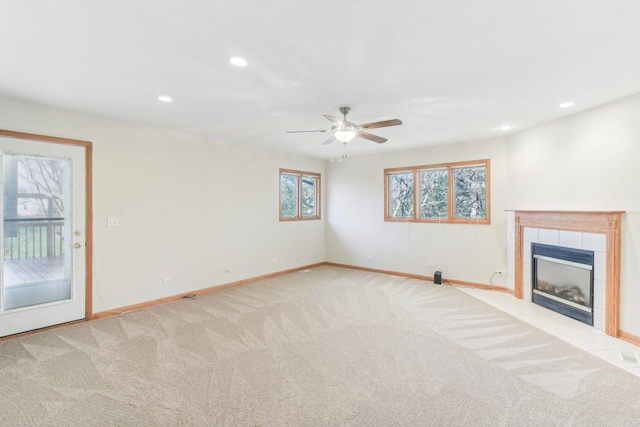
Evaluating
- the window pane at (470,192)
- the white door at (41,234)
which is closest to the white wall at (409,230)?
the window pane at (470,192)

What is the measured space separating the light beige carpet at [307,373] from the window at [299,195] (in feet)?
9.82

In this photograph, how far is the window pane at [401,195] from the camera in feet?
20.9

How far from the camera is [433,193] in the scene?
6082 mm

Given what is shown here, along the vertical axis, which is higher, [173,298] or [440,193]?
[440,193]

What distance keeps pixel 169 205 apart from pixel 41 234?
1.51 m

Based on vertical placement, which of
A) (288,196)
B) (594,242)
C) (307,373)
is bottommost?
(307,373)

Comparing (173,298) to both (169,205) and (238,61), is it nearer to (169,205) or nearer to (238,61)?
(169,205)

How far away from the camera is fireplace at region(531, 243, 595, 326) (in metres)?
3.79

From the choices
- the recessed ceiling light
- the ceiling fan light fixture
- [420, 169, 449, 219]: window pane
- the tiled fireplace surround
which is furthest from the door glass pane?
the tiled fireplace surround

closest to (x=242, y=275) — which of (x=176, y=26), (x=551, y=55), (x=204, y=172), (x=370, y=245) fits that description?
(x=204, y=172)

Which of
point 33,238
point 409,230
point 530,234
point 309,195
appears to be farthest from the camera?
point 309,195

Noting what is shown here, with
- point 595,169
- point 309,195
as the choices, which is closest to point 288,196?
point 309,195

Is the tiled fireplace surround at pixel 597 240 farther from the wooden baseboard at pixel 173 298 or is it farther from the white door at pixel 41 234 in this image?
the white door at pixel 41 234

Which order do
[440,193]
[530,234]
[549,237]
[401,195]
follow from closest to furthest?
[549,237] < [530,234] < [440,193] < [401,195]
